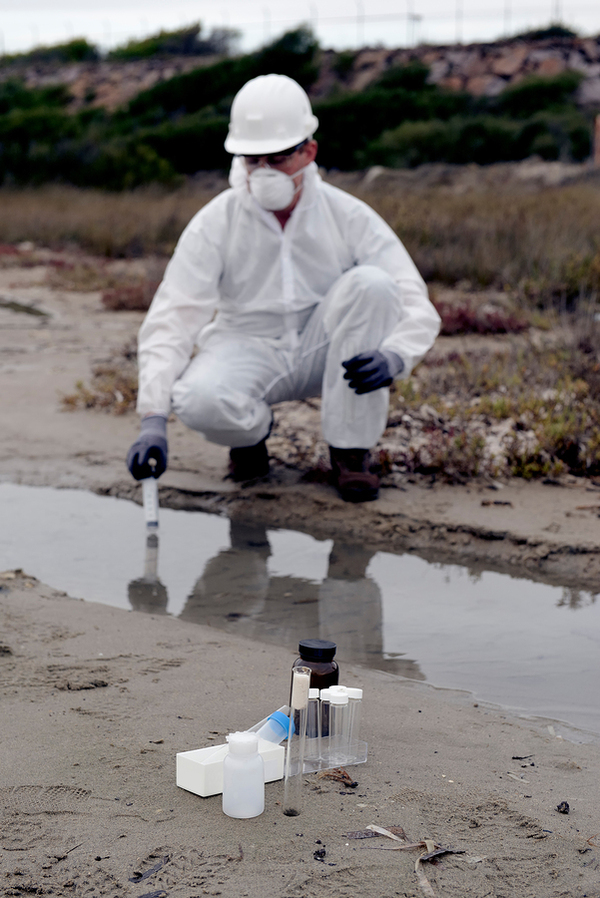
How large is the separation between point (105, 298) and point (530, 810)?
8.67 metres

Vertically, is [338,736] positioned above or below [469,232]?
below

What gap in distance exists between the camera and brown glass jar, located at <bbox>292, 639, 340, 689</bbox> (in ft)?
6.93

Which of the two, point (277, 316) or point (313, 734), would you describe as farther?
point (277, 316)

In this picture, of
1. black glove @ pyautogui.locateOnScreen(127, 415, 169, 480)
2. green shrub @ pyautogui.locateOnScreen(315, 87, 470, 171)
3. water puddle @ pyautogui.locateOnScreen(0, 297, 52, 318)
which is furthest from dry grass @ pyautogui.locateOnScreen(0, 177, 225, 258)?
black glove @ pyautogui.locateOnScreen(127, 415, 169, 480)

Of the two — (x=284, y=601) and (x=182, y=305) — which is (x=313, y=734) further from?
(x=182, y=305)

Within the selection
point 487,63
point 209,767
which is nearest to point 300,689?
point 209,767

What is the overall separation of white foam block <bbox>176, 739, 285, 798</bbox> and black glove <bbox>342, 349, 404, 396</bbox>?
225cm

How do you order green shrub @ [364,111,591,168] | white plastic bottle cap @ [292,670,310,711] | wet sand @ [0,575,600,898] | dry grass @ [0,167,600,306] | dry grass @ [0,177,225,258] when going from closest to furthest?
wet sand @ [0,575,600,898]
white plastic bottle cap @ [292,670,310,711]
dry grass @ [0,167,600,306]
dry grass @ [0,177,225,258]
green shrub @ [364,111,591,168]

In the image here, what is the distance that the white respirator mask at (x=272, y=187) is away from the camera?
165 inches

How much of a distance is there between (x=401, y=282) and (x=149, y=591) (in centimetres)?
190

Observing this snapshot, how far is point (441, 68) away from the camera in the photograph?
34.1m

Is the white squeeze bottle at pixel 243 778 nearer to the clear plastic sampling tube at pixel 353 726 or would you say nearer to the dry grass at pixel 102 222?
the clear plastic sampling tube at pixel 353 726

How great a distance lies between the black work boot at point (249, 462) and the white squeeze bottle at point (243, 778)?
2.80 metres

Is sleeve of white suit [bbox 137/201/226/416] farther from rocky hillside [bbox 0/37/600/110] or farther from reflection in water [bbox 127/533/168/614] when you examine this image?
rocky hillside [bbox 0/37/600/110]
